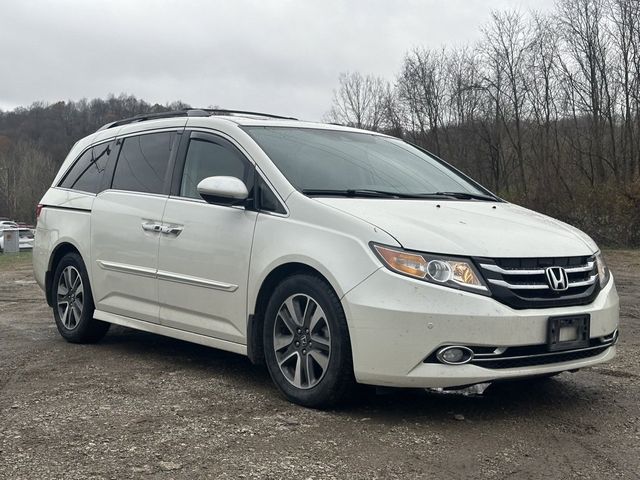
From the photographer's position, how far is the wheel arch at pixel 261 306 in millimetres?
4339

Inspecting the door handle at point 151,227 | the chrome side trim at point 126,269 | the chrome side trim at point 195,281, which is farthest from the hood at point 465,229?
the chrome side trim at point 126,269

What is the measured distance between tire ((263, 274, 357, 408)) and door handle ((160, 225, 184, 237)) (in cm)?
104

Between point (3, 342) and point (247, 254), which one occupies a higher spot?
point (247, 254)

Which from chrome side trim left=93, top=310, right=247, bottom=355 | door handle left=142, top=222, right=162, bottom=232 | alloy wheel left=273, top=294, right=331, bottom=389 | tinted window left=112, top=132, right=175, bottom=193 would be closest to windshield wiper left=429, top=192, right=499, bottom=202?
alloy wheel left=273, top=294, right=331, bottom=389

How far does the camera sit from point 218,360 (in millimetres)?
5625

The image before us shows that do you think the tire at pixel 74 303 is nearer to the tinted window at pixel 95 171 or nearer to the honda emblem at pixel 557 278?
the tinted window at pixel 95 171

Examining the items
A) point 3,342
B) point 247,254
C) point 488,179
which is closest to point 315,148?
point 247,254

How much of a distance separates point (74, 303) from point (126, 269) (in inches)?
42.5

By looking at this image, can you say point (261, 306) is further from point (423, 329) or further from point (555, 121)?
point (555, 121)

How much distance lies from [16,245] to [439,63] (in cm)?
2767

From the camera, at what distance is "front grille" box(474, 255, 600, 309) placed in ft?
12.4

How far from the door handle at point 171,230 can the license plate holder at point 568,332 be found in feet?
8.39

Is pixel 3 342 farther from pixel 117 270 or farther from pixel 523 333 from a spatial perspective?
pixel 523 333

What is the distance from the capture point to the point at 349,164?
5.03m
